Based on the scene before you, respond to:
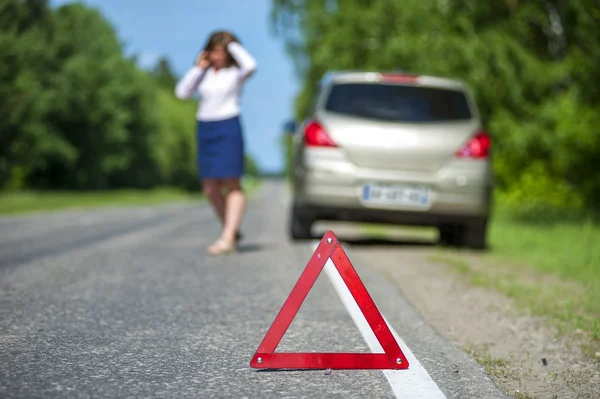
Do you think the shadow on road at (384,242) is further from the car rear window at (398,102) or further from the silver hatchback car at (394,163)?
the car rear window at (398,102)

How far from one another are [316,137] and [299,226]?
1.18m

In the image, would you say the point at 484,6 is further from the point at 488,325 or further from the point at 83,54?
the point at 83,54

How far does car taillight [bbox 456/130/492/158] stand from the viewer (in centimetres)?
852

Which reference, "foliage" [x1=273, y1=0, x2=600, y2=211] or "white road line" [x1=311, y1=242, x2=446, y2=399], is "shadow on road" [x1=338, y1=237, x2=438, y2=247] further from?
"foliage" [x1=273, y1=0, x2=600, y2=211]

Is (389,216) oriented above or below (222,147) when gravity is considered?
below

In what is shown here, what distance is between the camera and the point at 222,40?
8.02 meters

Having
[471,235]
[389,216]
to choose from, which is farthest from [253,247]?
[471,235]

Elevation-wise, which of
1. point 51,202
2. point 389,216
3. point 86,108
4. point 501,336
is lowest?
point 51,202

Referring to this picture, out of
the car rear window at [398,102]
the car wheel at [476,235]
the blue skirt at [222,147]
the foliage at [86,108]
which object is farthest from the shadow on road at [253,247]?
the foliage at [86,108]

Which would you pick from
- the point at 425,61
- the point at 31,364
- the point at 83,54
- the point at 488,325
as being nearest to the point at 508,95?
the point at 425,61

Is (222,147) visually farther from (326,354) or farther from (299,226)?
(326,354)

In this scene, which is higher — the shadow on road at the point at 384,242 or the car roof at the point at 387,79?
the car roof at the point at 387,79

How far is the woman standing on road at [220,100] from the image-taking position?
800cm

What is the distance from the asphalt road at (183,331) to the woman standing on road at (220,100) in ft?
2.95
